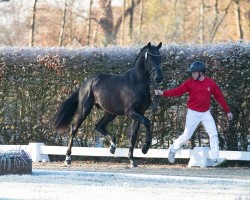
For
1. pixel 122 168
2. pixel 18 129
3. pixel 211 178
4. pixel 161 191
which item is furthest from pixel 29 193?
pixel 18 129

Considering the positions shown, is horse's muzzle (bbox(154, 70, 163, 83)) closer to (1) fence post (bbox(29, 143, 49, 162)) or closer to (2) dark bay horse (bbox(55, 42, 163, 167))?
(2) dark bay horse (bbox(55, 42, 163, 167))

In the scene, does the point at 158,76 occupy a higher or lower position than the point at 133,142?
higher

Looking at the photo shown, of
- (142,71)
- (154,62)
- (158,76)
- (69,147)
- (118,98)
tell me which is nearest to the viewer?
(158,76)

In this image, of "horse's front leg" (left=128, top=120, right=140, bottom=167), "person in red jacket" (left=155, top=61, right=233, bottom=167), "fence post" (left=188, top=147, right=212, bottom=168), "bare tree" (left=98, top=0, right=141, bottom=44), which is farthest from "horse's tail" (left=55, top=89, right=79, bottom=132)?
"bare tree" (left=98, top=0, right=141, bottom=44)

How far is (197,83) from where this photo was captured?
14836mm

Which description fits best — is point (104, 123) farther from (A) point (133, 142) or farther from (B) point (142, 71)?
(B) point (142, 71)

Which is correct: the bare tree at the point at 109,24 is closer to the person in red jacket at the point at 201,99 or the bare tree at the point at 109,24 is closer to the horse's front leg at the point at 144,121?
the horse's front leg at the point at 144,121

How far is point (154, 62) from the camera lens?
48.5ft

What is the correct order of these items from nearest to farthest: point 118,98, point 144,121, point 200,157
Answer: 1. point 144,121
2. point 118,98
3. point 200,157

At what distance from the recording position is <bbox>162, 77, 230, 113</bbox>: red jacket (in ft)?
48.5

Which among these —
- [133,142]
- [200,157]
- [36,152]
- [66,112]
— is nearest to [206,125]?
[200,157]

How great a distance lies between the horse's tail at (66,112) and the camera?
16656 mm

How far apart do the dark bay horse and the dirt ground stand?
37cm

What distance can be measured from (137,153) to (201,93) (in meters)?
2.23
